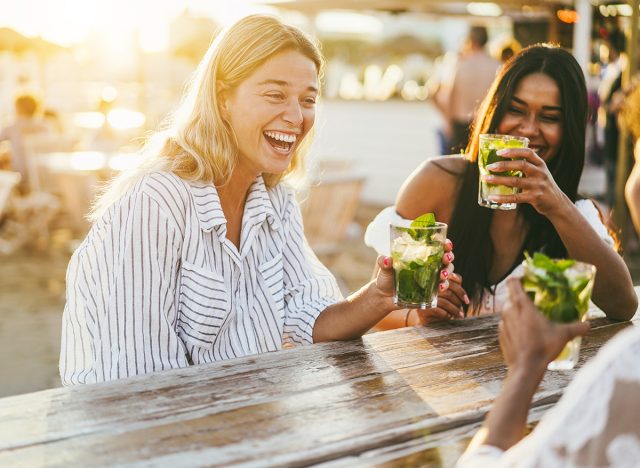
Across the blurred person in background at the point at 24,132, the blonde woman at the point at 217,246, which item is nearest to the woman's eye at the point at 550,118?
the blonde woman at the point at 217,246

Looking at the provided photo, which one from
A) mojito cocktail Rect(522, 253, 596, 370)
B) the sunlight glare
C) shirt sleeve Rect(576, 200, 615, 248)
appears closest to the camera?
mojito cocktail Rect(522, 253, 596, 370)

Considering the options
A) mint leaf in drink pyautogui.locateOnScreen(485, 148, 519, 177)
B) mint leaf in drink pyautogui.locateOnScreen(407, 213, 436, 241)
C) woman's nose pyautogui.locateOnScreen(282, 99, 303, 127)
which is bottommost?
mint leaf in drink pyautogui.locateOnScreen(407, 213, 436, 241)

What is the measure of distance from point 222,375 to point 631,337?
3.23 feet

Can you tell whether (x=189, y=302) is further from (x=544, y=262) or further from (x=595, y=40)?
(x=595, y=40)

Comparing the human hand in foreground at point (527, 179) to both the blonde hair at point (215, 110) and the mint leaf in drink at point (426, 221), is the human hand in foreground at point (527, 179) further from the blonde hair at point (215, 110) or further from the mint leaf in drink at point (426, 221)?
the blonde hair at point (215, 110)

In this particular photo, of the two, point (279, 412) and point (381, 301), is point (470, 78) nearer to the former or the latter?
point (381, 301)

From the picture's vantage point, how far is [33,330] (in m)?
5.46

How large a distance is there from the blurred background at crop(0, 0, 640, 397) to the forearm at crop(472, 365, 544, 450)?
9.97 ft

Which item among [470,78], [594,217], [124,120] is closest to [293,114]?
[594,217]

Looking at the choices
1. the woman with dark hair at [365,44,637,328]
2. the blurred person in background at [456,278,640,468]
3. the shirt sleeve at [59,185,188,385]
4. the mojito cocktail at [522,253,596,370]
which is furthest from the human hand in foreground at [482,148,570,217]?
the blurred person in background at [456,278,640,468]

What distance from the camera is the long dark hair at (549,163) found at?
264cm

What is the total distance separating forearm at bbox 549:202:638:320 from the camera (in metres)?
2.30

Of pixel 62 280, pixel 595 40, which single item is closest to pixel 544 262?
pixel 62 280

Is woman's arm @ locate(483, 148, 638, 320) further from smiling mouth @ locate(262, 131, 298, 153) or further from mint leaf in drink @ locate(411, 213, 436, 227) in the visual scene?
smiling mouth @ locate(262, 131, 298, 153)
